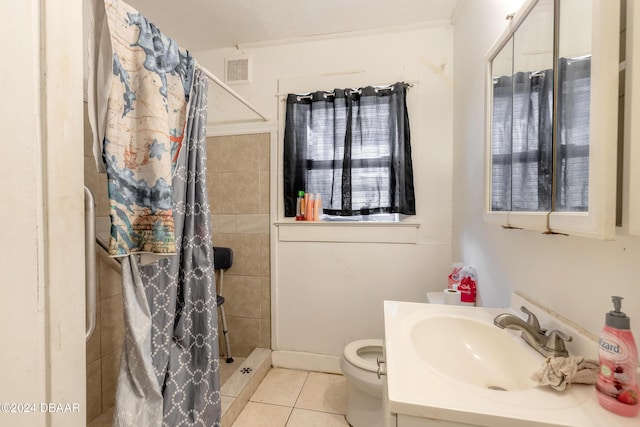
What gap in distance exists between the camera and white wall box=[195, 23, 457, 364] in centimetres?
187

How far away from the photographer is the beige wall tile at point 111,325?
1.46m

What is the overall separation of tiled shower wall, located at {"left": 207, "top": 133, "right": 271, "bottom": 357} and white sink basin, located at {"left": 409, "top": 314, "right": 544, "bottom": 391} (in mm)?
1396

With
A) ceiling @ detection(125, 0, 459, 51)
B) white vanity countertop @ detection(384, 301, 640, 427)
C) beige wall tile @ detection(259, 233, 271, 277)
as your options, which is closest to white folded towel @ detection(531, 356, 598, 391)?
white vanity countertop @ detection(384, 301, 640, 427)

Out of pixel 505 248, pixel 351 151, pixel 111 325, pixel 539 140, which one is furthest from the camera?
pixel 351 151

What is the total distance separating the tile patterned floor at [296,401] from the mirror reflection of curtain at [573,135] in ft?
5.03

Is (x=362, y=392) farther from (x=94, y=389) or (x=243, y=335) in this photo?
(x=94, y=389)

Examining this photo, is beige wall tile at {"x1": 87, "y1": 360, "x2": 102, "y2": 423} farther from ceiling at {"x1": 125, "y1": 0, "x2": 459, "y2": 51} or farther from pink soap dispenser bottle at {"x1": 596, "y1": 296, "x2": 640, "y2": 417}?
ceiling at {"x1": 125, "y1": 0, "x2": 459, "y2": 51}

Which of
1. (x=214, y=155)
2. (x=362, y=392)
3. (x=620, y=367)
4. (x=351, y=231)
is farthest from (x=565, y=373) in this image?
(x=214, y=155)

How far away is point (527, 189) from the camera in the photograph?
2.80ft

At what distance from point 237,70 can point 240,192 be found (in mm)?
945

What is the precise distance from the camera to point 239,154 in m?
2.13

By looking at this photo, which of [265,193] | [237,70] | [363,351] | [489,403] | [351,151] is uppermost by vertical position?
[237,70]

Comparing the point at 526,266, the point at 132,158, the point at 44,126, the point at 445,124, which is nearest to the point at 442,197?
the point at 445,124

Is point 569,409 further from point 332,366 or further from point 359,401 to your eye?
point 332,366
